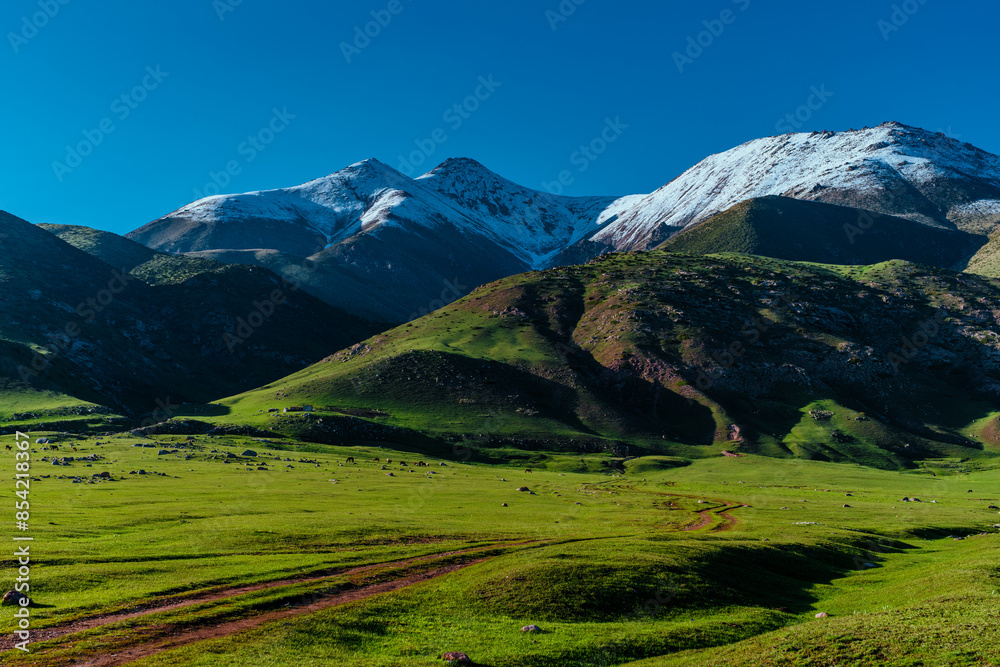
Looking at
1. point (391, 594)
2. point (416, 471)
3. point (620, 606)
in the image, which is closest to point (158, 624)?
point (391, 594)

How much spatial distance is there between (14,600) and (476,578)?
89.0 ft

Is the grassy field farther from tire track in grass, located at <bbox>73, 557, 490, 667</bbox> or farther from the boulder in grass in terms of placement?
the boulder in grass

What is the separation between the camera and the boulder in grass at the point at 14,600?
31609 millimetres

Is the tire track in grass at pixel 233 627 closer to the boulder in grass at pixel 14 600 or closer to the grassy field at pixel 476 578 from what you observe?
the grassy field at pixel 476 578

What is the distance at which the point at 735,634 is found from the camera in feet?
116

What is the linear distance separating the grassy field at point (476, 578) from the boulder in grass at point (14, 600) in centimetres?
86

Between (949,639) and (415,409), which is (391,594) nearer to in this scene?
(949,639)

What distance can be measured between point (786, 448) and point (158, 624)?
180 m

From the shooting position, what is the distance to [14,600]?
3203 cm

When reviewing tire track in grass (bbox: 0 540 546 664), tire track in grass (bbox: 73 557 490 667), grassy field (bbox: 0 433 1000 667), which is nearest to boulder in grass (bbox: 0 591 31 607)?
grassy field (bbox: 0 433 1000 667)

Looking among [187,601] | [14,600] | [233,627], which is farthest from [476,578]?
[14,600]

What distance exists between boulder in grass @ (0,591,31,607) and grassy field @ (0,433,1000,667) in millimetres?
864

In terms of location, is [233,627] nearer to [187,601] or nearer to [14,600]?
[187,601]

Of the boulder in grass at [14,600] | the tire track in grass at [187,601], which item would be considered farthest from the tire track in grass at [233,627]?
the boulder in grass at [14,600]
